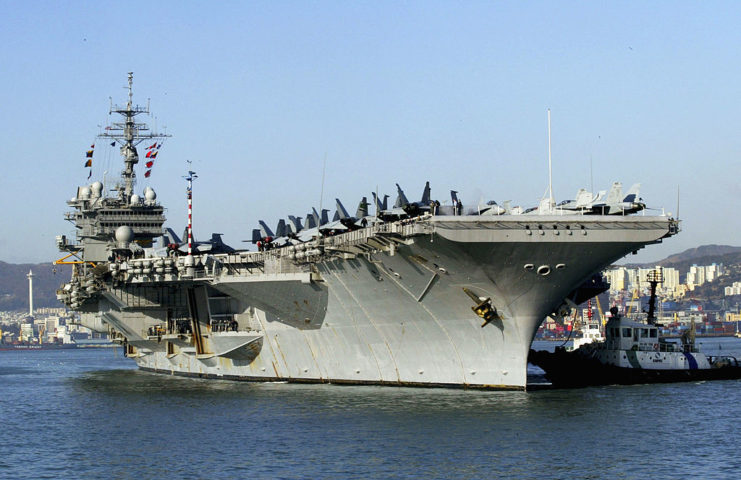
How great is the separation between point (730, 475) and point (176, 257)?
2084 cm

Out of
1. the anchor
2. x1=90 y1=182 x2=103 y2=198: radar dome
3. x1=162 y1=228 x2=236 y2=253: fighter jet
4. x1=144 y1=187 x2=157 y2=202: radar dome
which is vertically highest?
x1=90 y1=182 x2=103 y2=198: radar dome

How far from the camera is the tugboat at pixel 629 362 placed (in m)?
32.3

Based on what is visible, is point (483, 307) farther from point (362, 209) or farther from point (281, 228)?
point (281, 228)

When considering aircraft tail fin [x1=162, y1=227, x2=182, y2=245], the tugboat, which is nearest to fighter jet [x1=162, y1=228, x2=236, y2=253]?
aircraft tail fin [x1=162, y1=227, x2=182, y2=245]

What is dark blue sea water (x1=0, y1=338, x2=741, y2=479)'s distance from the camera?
18125mm

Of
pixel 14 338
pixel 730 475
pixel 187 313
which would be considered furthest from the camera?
pixel 14 338

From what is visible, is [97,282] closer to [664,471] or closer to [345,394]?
[345,394]

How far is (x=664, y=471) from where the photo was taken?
17547 millimetres

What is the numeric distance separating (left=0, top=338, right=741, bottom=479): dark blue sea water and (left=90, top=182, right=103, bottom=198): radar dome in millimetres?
16138

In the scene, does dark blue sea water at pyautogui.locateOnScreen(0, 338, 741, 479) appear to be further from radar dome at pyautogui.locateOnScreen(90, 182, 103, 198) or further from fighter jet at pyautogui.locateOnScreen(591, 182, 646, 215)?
radar dome at pyautogui.locateOnScreen(90, 182, 103, 198)

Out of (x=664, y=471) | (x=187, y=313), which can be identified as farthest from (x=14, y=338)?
(x=664, y=471)

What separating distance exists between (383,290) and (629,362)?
10.0m

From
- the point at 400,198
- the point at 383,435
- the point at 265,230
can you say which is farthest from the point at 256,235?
the point at 383,435

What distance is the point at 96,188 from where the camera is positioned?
150 feet
